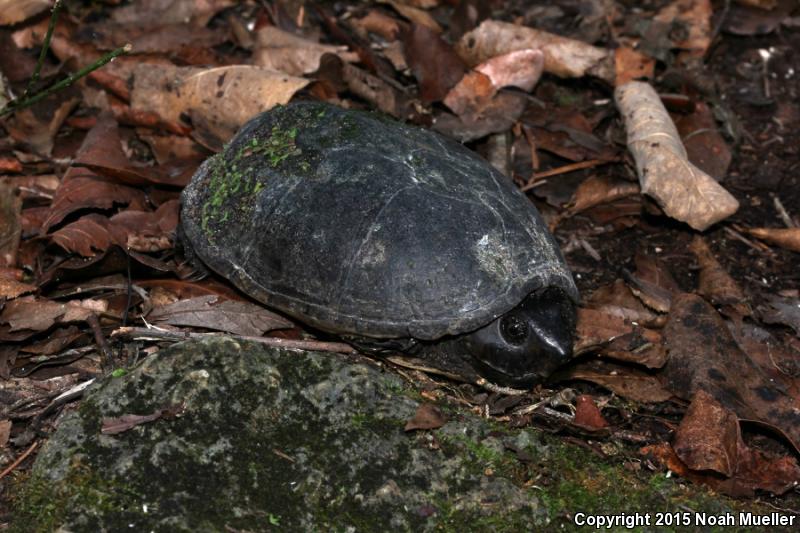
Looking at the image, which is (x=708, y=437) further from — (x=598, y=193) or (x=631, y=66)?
(x=631, y=66)

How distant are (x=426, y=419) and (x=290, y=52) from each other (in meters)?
3.28

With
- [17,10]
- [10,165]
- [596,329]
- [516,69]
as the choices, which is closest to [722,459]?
[596,329]

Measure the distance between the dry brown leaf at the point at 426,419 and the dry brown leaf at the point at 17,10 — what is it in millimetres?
4176

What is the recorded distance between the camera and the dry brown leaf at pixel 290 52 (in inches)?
235

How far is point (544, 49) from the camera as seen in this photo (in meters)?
6.21

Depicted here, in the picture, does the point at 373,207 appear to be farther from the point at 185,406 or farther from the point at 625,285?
the point at 625,285

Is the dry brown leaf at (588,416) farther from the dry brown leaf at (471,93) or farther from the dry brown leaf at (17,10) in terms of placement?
the dry brown leaf at (17,10)

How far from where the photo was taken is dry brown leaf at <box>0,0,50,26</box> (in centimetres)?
600

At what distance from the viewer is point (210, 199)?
14.3 feet

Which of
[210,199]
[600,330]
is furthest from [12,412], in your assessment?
[600,330]

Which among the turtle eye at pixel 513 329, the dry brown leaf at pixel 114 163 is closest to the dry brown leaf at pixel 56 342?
the dry brown leaf at pixel 114 163

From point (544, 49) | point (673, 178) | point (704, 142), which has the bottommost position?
point (704, 142)

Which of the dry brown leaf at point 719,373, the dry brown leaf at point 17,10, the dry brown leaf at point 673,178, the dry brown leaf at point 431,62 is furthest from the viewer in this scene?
the dry brown leaf at point 17,10

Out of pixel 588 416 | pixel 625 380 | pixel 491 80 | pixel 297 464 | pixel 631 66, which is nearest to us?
pixel 297 464
